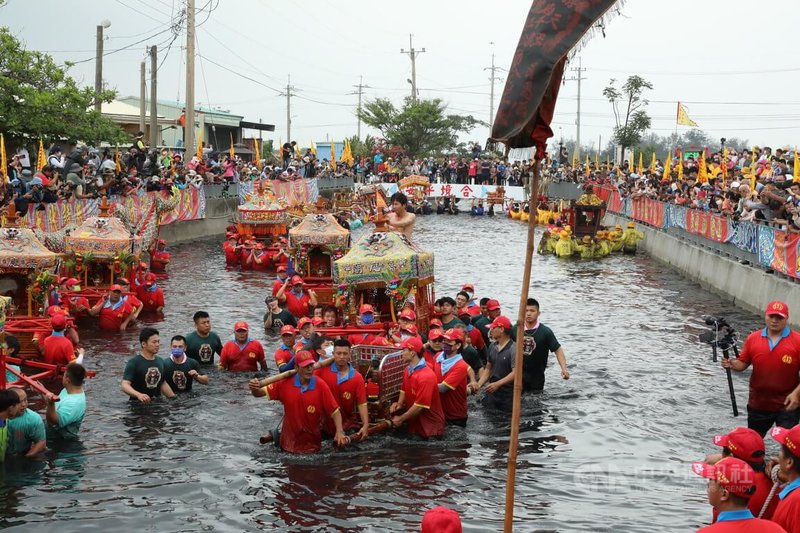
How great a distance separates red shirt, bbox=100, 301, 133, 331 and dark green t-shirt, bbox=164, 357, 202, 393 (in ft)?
20.7

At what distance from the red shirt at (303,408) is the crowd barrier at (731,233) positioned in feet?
40.9

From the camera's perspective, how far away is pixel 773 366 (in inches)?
451

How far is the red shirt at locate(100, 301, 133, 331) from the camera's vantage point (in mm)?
21459

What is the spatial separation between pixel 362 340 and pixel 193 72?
2906cm

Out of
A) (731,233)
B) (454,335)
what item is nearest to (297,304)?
(454,335)

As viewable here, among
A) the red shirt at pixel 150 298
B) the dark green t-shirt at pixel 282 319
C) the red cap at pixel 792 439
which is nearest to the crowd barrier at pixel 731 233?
the dark green t-shirt at pixel 282 319

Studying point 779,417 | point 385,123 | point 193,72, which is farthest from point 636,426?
point 385,123

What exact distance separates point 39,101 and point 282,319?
16764 millimetres

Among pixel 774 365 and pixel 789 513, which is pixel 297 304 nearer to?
pixel 774 365

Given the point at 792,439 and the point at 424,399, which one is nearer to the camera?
the point at 792,439

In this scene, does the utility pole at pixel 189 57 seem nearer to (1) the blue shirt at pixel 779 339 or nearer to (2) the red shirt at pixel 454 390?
(2) the red shirt at pixel 454 390

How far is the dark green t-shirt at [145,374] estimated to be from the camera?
1483 cm

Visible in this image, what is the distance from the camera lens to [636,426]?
14.9m

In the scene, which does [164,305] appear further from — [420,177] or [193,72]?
[420,177]
